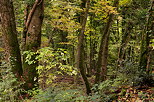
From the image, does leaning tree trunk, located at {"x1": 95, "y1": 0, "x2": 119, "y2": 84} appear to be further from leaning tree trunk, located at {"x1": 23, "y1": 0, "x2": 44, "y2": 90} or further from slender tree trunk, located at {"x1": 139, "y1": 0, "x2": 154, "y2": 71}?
leaning tree trunk, located at {"x1": 23, "y1": 0, "x2": 44, "y2": 90}

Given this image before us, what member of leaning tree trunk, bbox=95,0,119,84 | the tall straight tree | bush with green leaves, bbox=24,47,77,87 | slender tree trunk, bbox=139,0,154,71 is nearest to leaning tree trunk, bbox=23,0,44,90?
the tall straight tree

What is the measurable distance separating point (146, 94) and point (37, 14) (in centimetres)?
524

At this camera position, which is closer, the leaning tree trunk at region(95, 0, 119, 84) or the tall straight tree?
the tall straight tree

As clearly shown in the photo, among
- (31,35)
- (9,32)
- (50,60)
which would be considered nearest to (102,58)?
(31,35)

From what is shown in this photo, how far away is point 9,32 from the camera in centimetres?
527

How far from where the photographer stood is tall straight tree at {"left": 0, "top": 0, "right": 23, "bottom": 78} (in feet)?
16.7

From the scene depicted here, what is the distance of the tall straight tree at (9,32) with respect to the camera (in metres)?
5.09

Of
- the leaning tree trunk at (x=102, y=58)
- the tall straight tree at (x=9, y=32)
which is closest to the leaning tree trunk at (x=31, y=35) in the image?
the tall straight tree at (x=9, y=32)

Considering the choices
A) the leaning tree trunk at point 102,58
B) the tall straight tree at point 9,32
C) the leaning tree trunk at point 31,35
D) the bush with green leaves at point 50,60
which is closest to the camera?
the bush with green leaves at point 50,60

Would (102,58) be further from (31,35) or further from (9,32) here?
(9,32)

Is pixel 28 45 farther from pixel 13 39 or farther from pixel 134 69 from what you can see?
pixel 134 69

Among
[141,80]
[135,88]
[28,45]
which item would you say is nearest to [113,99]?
[135,88]

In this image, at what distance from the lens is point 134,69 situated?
17.7 ft

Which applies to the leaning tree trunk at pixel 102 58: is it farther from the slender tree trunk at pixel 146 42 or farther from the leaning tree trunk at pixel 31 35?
the leaning tree trunk at pixel 31 35
